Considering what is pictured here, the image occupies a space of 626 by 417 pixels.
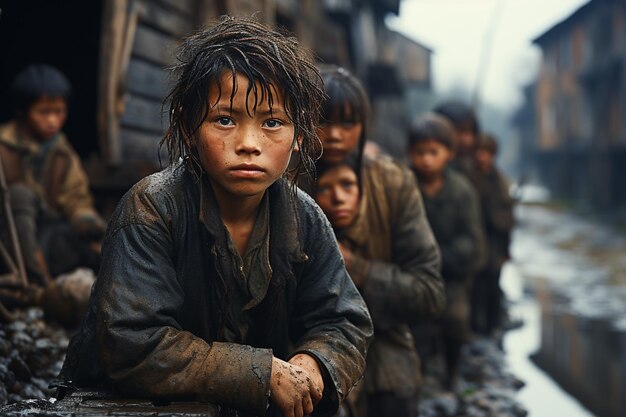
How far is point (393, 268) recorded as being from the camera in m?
4.39

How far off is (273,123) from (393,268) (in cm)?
195

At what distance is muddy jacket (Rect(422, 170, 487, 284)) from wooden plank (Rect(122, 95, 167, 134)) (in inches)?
101

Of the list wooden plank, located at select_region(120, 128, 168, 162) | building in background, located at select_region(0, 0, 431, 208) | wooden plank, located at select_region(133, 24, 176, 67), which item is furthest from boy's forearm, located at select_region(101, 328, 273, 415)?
wooden plank, located at select_region(133, 24, 176, 67)

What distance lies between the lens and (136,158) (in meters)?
7.72

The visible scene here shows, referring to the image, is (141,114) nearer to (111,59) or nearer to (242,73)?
(111,59)

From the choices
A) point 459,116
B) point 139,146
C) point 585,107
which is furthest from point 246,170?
point 585,107

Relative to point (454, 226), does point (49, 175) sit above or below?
above

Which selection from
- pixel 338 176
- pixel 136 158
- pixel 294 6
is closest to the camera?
pixel 338 176

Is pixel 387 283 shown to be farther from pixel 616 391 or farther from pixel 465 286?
pixel 616 391

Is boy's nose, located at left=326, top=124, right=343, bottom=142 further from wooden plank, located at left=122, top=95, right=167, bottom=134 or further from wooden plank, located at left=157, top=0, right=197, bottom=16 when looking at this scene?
wooden plank, located at left=157, top=0, right=197, bottom=16

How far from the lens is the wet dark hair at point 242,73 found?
252cm

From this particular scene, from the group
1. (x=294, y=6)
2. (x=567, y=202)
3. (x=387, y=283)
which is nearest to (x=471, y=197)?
(x=387, y=283)

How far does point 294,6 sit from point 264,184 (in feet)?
35.0

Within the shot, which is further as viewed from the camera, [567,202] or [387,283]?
[567,202]
